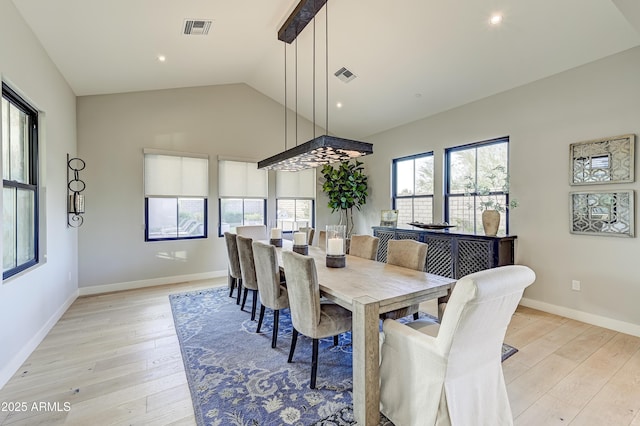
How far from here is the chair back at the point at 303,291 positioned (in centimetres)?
211

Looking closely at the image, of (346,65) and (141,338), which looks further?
(346,65)

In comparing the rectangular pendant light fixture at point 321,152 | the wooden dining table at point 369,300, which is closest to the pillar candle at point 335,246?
the wooden dining table at point 369,300

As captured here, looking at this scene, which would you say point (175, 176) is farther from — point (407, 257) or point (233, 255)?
point (407, 257)

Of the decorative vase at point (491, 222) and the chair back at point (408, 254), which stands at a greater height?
the decorative vase at point (491, 222)

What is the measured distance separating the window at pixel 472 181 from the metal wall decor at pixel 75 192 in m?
5.48

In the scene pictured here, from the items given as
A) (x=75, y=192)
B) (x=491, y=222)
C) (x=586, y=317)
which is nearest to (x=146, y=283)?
(x=75, y=192)

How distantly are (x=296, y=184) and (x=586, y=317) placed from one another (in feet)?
16.5

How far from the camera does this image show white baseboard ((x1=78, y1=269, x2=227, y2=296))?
445 centimetres

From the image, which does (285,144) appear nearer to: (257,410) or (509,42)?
(509,42)

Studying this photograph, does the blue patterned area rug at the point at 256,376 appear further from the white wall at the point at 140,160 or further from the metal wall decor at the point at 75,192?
the metal wall decor at the point at 75,192

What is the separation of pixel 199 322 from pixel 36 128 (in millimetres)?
2696

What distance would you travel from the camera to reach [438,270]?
14.3ft

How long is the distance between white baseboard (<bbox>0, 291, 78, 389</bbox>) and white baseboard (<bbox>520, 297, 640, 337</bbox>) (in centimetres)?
546

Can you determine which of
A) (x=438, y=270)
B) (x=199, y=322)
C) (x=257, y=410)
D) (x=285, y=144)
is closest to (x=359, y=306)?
(x=257, y=410)
